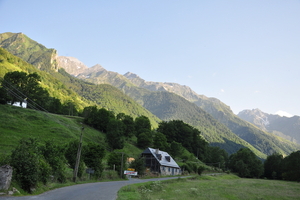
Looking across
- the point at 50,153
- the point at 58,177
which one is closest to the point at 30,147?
the point at 50,153

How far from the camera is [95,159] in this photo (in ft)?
143

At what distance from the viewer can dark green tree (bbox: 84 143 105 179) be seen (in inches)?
1715

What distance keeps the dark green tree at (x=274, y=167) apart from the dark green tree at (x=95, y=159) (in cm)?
10351

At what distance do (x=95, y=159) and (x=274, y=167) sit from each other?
111 m

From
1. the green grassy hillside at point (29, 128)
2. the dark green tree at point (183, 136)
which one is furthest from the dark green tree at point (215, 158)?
the green grassy hillside at point (29, 128)

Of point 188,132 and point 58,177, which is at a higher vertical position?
point 188,132

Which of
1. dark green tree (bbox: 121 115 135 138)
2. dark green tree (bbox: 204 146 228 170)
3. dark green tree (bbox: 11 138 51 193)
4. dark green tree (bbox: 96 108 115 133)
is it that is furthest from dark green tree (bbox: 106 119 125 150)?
dark green tree (bbox: 204 146 228 170)

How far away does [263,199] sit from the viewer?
33125mm

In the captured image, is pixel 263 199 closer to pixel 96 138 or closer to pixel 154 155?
pixel 154 155

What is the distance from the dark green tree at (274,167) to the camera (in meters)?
117

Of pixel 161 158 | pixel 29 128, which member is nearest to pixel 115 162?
pixel 161 158

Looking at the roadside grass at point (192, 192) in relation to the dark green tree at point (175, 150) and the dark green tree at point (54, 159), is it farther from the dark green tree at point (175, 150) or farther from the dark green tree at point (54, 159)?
the dark green tree at point (175, 150)

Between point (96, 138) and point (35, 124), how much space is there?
78.5ft

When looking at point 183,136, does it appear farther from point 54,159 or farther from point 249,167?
point 54,159
